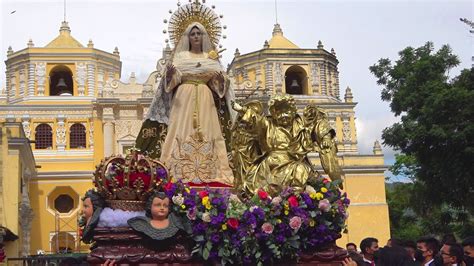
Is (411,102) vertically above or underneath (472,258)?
above

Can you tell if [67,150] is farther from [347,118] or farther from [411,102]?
[411,102]

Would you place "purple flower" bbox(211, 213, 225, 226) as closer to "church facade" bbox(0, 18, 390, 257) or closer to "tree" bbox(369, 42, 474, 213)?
"tree" bbox(369, 42, 474, 213)

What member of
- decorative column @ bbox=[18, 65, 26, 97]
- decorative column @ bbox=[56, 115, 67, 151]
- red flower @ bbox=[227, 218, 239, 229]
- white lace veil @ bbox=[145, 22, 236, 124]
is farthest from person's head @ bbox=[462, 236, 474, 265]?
decorative column @ bbox=[18, 65, 26, 97]

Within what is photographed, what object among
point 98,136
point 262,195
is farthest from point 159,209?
point 98,136

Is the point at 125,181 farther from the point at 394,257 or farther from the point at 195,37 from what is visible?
the point at 195,37

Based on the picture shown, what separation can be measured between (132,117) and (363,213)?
488 inches

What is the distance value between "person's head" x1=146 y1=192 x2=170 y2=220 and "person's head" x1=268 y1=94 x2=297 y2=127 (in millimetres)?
2181

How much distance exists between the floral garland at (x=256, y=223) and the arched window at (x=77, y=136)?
102ft

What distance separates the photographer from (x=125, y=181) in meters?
7.61

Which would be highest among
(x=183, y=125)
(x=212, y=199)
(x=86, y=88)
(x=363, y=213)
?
(x=86, y=88)

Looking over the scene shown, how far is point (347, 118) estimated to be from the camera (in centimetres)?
4009

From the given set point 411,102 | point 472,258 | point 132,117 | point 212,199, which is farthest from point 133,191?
point 132,117

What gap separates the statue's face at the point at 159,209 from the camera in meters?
7.49

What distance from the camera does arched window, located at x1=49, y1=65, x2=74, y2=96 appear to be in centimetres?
3981
